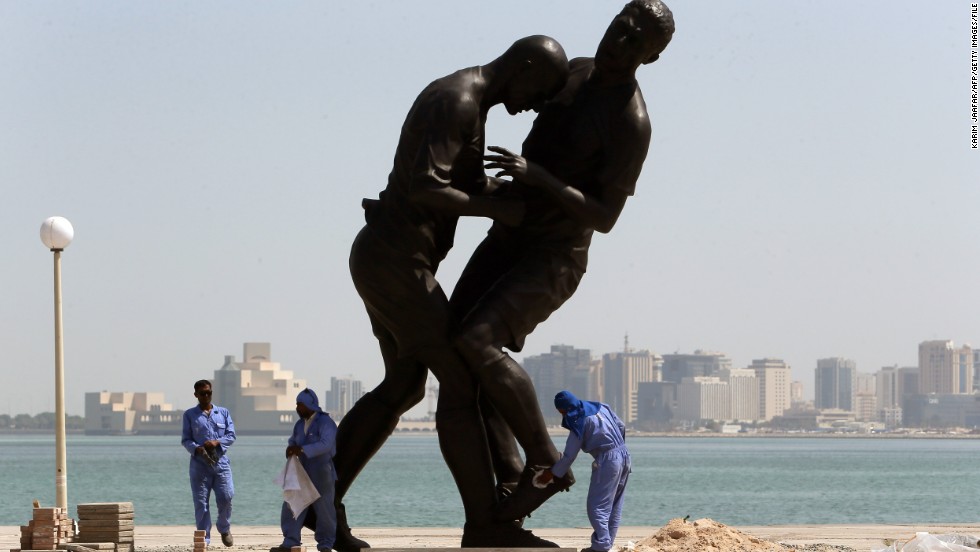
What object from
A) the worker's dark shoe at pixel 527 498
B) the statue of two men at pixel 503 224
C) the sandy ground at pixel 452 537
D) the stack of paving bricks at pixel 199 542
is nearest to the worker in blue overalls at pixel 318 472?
the statue of two men at pixel 503 224

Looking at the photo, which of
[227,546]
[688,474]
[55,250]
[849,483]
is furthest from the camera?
[688,474]

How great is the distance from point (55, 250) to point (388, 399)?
689 centimetres

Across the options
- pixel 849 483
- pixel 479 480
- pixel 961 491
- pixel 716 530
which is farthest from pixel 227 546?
pixel 849 483

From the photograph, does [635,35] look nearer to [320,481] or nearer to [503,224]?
[503,224]

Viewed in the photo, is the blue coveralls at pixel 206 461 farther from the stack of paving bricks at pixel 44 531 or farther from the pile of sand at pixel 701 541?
the pile of sand at pixel 701 541

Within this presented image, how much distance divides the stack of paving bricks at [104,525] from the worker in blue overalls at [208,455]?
1833mm

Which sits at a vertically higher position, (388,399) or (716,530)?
(388,399)

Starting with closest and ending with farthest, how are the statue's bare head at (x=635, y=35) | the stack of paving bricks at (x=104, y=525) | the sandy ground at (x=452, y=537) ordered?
the statue's bare head at (x=635, y=35)
the stack of paving bricks at (x=104, y=525)
the sandy ground at (x=452, y=537)

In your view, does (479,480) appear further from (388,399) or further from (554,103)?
(554,103)

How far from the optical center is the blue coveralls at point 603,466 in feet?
31.5

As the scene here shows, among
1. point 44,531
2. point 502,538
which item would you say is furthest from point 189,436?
point 502,538

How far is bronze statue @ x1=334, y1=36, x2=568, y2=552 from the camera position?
8422 millimetres

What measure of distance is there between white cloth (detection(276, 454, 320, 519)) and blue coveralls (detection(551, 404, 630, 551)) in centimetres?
153

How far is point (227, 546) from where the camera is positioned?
13.4 meters
